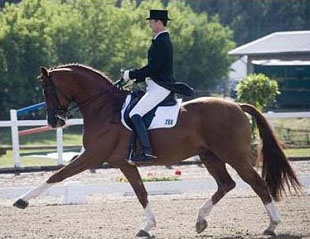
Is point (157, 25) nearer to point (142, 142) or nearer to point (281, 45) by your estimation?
point (142, 142)

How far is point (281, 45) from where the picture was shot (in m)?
34.2

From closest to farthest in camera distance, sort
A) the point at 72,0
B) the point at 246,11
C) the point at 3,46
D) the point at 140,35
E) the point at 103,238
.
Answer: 1. the point at 103,238
2. the point at 3,46
3. the point at 140,35
4. the point at 72,0
5. the point at 246,11

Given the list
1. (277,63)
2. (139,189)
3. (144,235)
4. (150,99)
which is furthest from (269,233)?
(277,63)

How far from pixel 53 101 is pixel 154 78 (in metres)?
1.16

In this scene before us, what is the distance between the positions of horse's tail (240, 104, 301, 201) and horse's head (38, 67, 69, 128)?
211cm

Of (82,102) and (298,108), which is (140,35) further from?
(82,102)

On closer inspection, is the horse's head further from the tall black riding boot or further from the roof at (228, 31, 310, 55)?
the roof at (228, 31, 310, 55)

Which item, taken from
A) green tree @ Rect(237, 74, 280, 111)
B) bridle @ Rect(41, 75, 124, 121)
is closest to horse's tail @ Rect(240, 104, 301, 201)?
bridle @ Rect(41, 75, 124, 121)

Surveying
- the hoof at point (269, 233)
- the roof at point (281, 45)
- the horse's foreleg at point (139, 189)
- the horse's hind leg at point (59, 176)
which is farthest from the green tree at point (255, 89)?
the roof at point (281, 45)

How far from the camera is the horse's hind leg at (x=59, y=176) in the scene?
7770mm

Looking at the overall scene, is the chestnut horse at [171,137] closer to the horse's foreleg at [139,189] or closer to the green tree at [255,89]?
the horse's foreleg at [139,189]

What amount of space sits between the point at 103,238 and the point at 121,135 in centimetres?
116

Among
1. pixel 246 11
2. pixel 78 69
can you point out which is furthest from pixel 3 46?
pixel 246 11

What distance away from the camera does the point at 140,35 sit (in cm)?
3825
